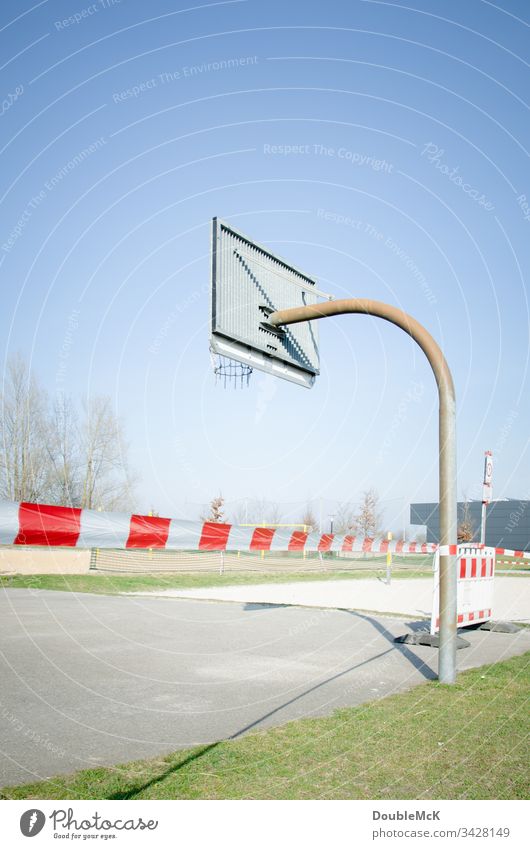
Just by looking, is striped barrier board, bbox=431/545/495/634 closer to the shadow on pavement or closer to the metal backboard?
the shadow on pavement

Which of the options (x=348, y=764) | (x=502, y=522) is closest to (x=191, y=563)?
(x=348, y=764)

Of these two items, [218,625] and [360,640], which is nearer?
[360,640]

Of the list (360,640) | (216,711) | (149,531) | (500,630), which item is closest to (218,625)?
(360,640)

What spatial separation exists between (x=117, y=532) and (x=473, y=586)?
5.80m

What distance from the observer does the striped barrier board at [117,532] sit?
247 inches

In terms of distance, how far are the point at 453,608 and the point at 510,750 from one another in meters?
2.71

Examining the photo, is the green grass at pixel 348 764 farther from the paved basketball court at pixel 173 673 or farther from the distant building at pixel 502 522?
the distant building at pixel 502 522

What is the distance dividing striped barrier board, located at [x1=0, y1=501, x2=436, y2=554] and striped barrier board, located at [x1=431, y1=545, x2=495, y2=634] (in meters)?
3.28

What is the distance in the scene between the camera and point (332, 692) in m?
6.40

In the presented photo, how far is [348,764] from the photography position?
13.5 feet

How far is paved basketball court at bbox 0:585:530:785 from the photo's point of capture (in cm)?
484

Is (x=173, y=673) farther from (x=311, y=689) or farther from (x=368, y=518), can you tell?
(x=368, y=518)
